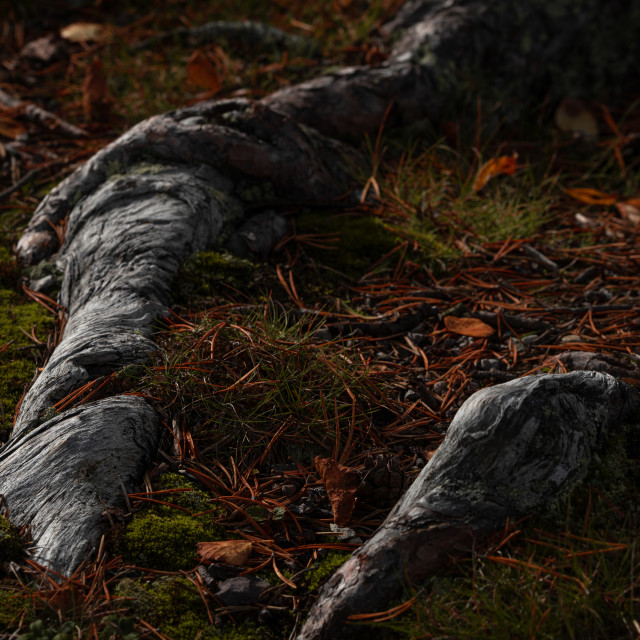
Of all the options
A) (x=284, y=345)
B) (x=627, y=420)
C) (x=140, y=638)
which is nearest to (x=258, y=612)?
(x=140, y=638)

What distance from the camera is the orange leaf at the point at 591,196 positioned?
151 inches

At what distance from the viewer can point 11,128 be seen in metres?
4.18

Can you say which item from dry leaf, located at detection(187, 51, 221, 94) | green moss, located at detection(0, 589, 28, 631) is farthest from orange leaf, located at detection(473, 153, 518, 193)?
green moss, located at detection(0, 589, 28, 631)

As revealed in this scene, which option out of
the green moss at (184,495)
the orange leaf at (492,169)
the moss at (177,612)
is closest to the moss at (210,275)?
the green moss at (184,495)

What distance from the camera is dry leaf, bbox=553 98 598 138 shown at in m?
4.62

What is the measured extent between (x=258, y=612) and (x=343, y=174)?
2.63 meters

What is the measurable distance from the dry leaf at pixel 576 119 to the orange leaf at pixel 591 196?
913 mm

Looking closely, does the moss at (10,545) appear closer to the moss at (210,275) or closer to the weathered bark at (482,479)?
the weathered bark at (482,479)

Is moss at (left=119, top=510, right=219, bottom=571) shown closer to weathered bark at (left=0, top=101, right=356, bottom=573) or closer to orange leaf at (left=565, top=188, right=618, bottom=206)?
weathered bark at (left=0, top=101, right=356, bottom=573)

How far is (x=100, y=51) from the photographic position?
4941 millimetres

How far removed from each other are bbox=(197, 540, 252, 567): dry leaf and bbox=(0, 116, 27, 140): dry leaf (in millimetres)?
3483

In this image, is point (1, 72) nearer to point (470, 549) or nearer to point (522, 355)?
point (522, 355)

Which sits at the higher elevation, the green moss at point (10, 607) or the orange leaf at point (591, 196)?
the green moss at point (10, 607)

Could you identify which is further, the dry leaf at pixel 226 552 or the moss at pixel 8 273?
the moss at pixel 8 273
